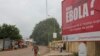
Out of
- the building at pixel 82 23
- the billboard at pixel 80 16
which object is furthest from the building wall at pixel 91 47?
the billboard at pixel 80 16

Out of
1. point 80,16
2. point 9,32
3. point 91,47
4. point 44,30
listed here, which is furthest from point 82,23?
point 44,30

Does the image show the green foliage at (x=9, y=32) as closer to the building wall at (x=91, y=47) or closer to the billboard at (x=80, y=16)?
the building wall at (x=91, y=47)

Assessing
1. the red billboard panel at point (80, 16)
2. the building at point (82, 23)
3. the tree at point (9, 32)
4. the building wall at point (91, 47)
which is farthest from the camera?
the tree at point (9, 32)

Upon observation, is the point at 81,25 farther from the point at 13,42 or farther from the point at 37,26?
the point at 37,26

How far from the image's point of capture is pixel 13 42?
2608 inches

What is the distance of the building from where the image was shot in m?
8.03

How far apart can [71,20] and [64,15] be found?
70 centimetres

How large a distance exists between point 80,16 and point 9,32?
5719 centimetres

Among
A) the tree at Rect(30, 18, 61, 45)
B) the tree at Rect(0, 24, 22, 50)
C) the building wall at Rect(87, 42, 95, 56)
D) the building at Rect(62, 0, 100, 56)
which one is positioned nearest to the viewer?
the building at Rect(62, 0, 100, 56)

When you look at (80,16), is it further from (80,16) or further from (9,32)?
(9,32)

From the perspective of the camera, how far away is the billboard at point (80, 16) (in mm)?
8172

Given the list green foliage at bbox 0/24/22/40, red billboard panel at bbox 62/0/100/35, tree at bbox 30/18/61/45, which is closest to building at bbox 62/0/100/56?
red billboard panel at bbox 62/0/100/35

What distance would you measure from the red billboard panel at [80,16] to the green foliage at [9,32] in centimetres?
5370

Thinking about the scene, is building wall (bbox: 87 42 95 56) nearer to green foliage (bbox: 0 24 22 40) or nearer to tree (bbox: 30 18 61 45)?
green foliage (bbox: 0 24 22 40)
